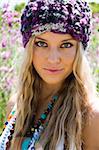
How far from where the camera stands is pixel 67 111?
3.06 m

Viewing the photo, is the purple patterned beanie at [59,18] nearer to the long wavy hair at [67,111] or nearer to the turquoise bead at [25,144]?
the long wavy hair at [67,111]

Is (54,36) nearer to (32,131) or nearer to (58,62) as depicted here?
(58,62)

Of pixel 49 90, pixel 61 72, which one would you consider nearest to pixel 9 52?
pixel 49 90

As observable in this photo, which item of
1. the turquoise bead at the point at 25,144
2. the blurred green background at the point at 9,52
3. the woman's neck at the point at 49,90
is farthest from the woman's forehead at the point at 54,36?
the blurred green background at the point at 9,52

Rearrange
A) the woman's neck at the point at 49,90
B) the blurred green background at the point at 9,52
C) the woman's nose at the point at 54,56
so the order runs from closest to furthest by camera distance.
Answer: the woman's nose at the point at 54,56
the woman's neck at the point at 49,90
the blurred green background at the point at 9,52

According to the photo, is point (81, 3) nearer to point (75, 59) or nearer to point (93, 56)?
point (75, 59)

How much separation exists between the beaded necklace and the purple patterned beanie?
0.41m

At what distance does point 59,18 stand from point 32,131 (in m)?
0.63

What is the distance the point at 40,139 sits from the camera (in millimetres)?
3041

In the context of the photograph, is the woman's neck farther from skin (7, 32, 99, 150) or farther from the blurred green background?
the blurred green background

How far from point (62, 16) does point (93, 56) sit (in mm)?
1957

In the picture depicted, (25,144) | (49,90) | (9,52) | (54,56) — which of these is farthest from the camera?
(9,52)

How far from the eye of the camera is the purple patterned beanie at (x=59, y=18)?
9.61 feet

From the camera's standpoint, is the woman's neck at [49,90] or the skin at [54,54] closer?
the skin at [54,54]
